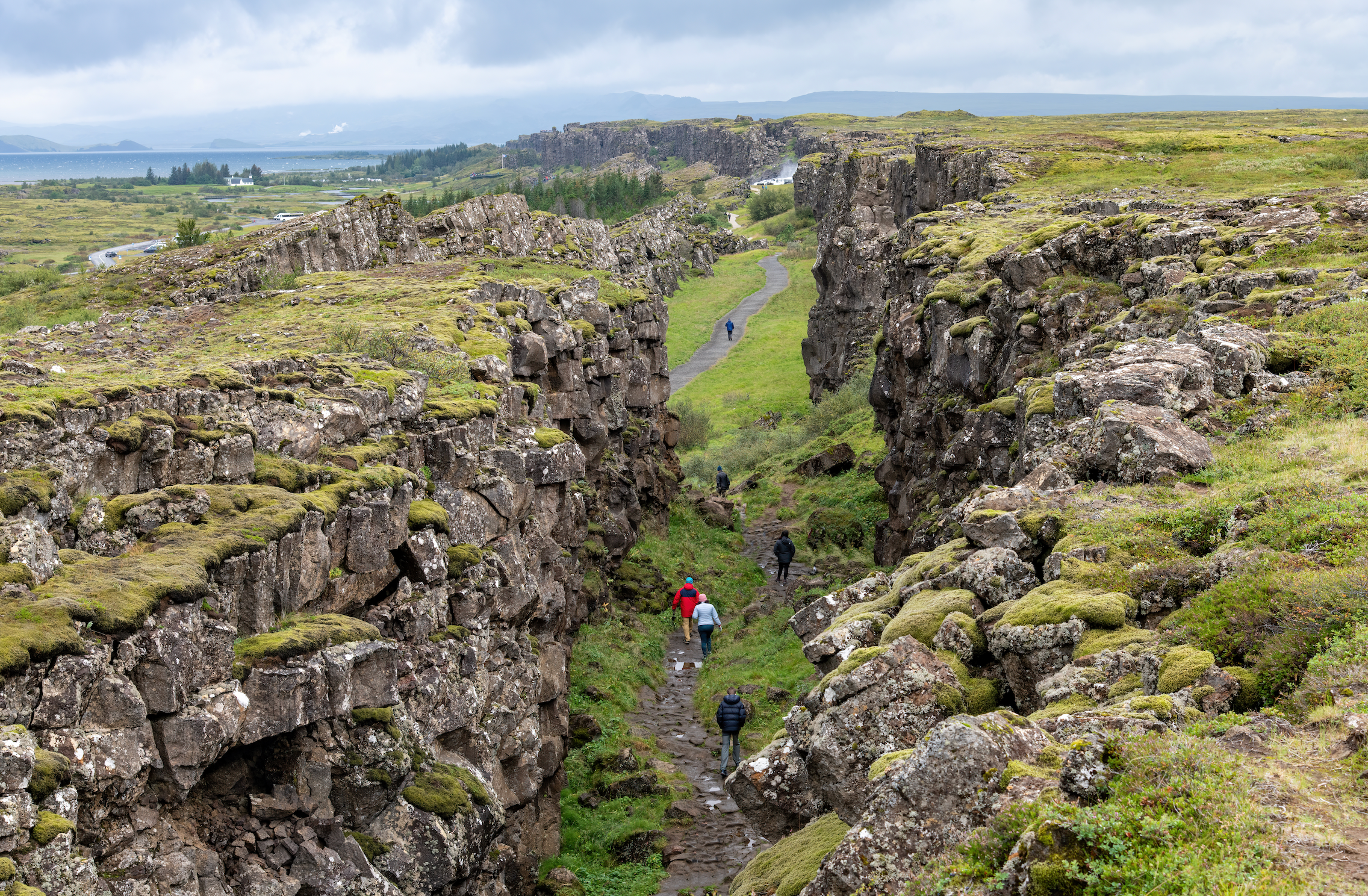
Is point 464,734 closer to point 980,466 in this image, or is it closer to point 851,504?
point 980,466

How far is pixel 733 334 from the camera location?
390ft

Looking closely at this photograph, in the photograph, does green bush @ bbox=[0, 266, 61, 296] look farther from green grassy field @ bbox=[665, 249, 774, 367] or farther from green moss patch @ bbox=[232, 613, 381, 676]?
green grassy field @ bbox=[665, 249, 774, 367]

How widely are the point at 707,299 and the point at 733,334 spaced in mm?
15945

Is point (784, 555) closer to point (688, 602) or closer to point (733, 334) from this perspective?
point (688, 602)

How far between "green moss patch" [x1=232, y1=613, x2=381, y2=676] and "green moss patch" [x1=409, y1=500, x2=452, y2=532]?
372cm

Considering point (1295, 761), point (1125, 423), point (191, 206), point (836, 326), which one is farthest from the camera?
point (191, 206)

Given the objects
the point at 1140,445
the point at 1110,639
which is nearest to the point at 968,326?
the point at 1140,445

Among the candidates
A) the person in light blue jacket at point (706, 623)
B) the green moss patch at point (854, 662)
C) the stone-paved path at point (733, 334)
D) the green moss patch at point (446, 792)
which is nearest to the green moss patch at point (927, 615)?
the green moss patch at point (854, 662)

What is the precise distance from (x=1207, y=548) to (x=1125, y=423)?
4.40 m

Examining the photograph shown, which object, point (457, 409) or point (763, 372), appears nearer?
point (457, 409)

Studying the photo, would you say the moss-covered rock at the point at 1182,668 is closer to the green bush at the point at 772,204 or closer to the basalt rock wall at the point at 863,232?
the basalt rock wall at the point at 863,232

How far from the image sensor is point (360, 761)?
16938mm

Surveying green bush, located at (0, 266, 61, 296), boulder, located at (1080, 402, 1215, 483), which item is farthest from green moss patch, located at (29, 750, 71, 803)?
green bush, located at (0, 266, 61, 296)

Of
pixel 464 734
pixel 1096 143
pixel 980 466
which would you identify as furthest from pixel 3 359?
pixel 1096 143
